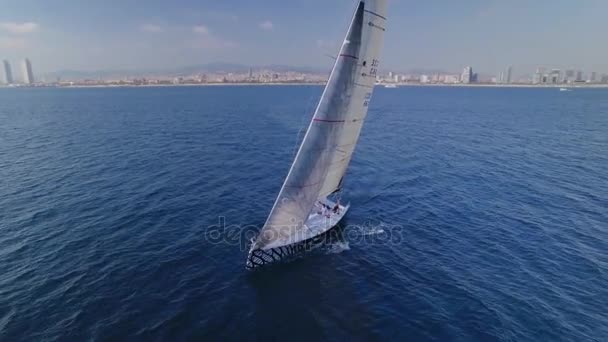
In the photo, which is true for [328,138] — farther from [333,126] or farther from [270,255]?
[270,255]

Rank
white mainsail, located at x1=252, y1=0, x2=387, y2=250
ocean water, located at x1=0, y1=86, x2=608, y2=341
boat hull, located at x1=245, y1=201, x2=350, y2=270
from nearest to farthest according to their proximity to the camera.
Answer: ocean water, located at x1=0, y1=86, x2=608, y2=341, white mainsail, located at x1=252, y1=0, x2=387, y2=250, boat hull, located at x1=245, y1=201, x2=350, y2=270

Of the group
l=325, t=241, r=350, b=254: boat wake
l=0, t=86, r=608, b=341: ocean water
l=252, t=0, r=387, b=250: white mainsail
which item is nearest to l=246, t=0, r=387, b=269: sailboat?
l=252, t=0, r=387, b=250: white mainsail

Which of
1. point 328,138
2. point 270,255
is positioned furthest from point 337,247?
point 328,138

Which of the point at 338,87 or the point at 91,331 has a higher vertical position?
the point at 338,87

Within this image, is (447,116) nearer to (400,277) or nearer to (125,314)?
(400,277)

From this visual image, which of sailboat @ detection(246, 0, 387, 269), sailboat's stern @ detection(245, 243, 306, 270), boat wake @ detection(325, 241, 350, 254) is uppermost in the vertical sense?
sailboat @ detection(246, 0, 387, 269)

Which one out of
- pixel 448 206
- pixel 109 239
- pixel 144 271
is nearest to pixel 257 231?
pixel 144 271

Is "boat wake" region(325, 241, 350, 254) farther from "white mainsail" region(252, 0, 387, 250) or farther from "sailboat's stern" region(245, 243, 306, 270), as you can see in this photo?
"white mainsail" region(252, 0, 387, 250)

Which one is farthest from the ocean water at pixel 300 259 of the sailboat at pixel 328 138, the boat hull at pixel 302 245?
the sailboat at pixel 328 138
